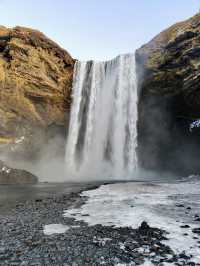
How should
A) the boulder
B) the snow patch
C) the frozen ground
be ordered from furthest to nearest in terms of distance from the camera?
1. the boulder
2. the snow patch
3. the frozen ground

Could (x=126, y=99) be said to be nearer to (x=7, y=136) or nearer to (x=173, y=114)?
(x=173, y=114)

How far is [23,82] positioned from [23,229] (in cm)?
3613

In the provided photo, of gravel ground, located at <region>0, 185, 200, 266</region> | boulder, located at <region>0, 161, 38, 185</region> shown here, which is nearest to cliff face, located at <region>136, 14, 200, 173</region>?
boulder, located at <region>0, 161, 38, 185</region>

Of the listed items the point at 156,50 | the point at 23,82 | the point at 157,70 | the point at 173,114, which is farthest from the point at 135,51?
the point at 23,82

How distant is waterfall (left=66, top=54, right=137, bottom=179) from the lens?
4328 cm

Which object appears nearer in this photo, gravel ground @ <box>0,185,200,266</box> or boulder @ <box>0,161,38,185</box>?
gravel ground @ <box>0,185,200,266</box>

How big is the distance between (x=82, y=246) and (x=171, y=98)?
1378 inches

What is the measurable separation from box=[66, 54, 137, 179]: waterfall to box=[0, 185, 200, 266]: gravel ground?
109 feet

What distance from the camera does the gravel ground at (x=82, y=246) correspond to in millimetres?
6199

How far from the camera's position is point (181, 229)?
8.68 metres

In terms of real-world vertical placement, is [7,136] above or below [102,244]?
above

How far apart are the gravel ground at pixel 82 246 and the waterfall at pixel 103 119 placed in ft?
109

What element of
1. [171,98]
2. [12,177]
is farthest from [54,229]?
[171,98]

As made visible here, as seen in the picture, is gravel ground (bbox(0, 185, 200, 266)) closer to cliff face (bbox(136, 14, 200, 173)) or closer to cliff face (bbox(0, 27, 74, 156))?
cliff face (bbox(136, 14, 200, 173))
